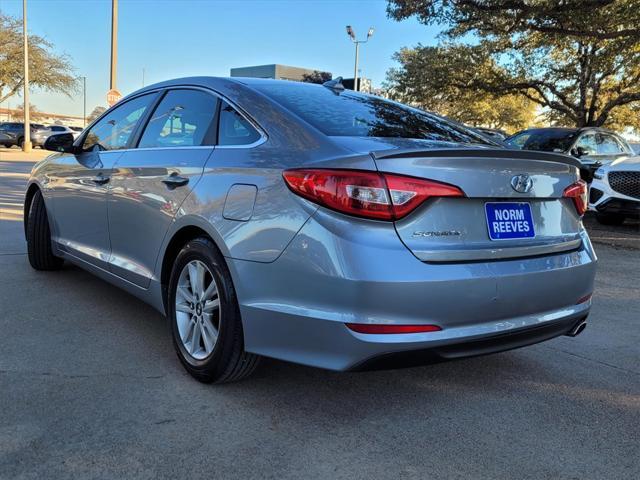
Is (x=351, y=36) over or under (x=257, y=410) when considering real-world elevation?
over

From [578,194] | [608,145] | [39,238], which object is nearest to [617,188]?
[608,145]

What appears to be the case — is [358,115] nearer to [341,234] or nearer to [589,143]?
[341,234]

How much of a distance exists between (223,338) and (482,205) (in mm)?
1373

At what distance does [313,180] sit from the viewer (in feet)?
8.33

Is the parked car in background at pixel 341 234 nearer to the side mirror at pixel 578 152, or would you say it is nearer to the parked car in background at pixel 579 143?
the side mirror at pixel 578 152

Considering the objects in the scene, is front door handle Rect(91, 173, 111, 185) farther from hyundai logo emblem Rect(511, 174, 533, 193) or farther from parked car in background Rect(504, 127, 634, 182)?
parked car in background Rect(504, 127, 634, 182)

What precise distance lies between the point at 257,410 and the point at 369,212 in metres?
1.15

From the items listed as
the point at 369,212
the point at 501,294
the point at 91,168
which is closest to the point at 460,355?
the point at 501,294

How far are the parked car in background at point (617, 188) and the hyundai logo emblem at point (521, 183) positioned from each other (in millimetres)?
6757

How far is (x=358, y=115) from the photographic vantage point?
3258mm

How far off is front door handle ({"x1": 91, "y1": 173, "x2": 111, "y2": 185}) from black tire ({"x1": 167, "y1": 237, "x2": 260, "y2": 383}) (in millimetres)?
1244

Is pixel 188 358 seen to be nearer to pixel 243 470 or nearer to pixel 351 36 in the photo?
pixel 243 470

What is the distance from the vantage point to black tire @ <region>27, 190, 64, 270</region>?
5.23 m

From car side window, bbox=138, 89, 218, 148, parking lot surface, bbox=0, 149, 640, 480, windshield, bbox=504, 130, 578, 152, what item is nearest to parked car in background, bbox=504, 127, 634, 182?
windshield, bbox=504, 130, 578, 152
